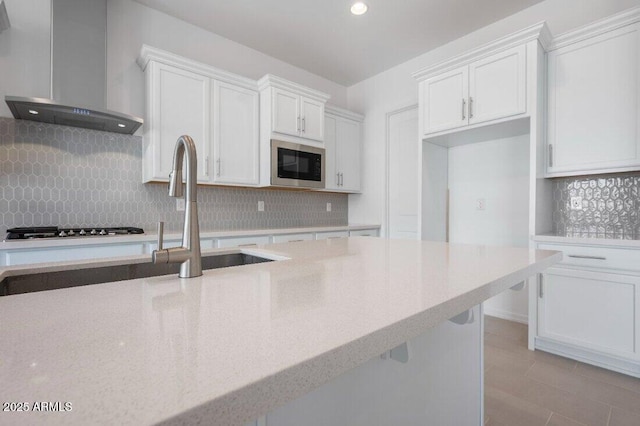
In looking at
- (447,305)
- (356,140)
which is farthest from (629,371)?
(356,140)

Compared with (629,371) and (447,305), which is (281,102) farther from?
(629,371)

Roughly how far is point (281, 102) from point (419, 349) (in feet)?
9.21

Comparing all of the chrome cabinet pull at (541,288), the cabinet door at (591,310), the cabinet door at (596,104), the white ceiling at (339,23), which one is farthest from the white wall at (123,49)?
the cabinet door at (591,310)

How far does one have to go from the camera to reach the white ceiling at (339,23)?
2.80m

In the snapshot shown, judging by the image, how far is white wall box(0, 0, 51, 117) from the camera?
2.24 m

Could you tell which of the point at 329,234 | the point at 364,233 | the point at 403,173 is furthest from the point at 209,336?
the point at 403,173

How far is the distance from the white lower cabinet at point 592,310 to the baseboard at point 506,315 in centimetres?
67

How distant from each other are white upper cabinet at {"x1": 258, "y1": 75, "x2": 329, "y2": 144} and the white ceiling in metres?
0.53

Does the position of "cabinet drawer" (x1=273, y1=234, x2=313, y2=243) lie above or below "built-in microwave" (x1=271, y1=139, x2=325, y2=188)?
below

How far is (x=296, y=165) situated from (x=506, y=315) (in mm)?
2618

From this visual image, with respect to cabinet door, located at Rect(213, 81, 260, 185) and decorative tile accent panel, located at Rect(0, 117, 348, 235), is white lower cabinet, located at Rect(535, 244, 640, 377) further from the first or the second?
decorative tile accent panel, located at Rect(0, 117, 348, 235)

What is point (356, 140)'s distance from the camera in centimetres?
430

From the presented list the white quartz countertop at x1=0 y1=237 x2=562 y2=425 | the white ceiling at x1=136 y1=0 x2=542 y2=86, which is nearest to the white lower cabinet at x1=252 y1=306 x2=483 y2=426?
the white quartz countertop at x1=0 y1=237 x2=562 y2=425

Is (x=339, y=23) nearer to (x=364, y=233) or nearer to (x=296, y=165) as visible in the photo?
(x=296, y=165)
